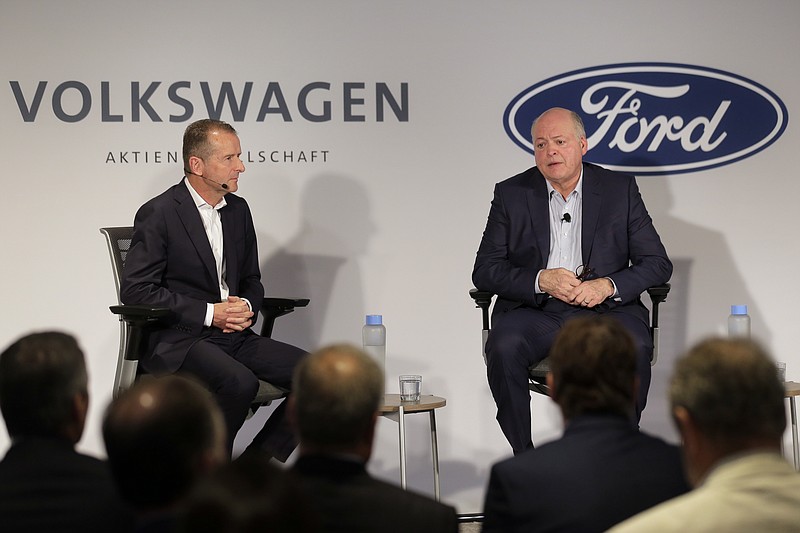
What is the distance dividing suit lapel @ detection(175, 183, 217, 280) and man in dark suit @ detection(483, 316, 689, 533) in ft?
7.93

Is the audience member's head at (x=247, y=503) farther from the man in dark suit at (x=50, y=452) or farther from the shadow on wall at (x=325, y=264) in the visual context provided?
the shadow on wall at (x=325, y=264)

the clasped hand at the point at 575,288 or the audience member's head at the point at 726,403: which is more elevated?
the clasped hand at the point at 575,288

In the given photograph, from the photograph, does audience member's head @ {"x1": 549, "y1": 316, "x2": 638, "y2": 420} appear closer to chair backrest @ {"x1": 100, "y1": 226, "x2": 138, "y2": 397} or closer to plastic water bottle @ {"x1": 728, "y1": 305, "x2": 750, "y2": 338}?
chair backrest @ {"x1": 100, "y1": 226, "x2": 138, "y2": 397}

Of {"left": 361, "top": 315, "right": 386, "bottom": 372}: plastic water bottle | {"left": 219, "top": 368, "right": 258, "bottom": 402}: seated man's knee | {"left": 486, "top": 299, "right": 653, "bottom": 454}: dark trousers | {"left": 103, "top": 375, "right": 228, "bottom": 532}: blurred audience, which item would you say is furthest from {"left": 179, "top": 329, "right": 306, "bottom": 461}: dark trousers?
{"left": 103, "top": 375, "right": 228, "bottom": 532}: blurred audience

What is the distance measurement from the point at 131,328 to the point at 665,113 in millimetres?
2999

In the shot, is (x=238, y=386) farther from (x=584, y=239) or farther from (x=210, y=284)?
(x=584, y=239)

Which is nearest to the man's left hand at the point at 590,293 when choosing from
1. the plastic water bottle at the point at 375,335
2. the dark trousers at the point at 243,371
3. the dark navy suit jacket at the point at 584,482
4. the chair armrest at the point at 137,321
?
the plastic water bottle at the point at 375,335

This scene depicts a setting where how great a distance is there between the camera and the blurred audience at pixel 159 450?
153cm

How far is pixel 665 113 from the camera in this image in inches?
217

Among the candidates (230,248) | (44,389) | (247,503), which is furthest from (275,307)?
(247,503)

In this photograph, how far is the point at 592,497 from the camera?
6.53 feet

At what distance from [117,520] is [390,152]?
375cm

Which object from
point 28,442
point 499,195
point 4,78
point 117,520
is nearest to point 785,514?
point 117,520

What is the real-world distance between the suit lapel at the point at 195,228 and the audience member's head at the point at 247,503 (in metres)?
3.14
